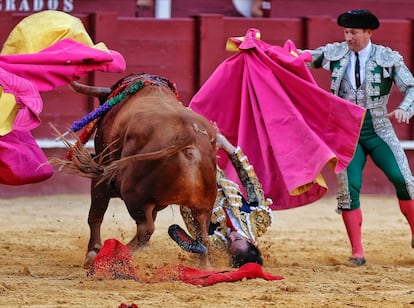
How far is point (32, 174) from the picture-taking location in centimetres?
591

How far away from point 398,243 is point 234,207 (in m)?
1.62

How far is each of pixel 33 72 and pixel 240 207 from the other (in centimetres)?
128

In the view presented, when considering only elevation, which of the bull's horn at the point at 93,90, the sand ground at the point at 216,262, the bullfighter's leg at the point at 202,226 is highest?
the bull's horn at the point at 93,90

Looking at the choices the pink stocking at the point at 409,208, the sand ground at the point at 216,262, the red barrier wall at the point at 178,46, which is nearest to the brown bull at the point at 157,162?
the sand ground at the point at 216,262

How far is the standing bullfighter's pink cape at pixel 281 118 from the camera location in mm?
6137

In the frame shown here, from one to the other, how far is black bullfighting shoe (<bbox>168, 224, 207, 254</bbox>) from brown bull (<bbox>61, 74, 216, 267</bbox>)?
33mm

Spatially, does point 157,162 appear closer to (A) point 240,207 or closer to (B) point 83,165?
(B) point 83,165

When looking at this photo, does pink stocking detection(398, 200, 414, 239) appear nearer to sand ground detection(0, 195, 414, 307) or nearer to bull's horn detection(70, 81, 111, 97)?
sand ground detection(0, 195, 414, 307)

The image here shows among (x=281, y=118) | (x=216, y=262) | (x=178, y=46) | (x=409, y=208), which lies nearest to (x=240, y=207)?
(x=216, y=262)

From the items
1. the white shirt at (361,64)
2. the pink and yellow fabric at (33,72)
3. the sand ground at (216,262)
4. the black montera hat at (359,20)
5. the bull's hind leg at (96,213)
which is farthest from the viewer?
the white shirt at (361,64)

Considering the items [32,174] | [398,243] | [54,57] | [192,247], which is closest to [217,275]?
[192,247]

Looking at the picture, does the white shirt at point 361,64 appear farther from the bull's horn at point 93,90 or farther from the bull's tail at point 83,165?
the bull's tail at point 83,165

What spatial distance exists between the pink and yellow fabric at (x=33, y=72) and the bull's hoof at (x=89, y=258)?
18.5 inches

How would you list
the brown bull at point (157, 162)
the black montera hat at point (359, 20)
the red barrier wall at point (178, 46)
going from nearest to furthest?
the brown bull at point (157, 162), the black montera hat at point (359, 20), the red barrier wall at point (178, 46)
